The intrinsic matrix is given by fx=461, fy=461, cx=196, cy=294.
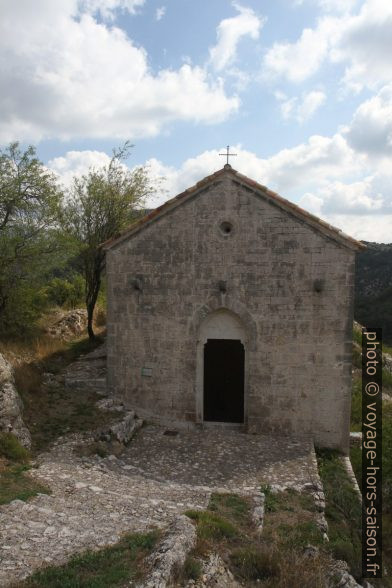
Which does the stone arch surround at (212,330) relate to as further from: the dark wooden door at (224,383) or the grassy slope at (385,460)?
the grassy slope at (385,460)

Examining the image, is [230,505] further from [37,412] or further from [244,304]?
[37,412]

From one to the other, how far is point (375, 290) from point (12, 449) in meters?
54.6

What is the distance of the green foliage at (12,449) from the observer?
9.13 metres

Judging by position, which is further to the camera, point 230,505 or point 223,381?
point 223,381

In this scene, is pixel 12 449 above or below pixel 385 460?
above

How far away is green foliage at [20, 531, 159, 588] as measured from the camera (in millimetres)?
5121

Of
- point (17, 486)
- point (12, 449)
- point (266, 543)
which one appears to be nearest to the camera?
point (266, 543)

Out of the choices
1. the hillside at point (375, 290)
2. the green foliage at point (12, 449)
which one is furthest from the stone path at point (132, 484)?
the hillside at point (375, 290)

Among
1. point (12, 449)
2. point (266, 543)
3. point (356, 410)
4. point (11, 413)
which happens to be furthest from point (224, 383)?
point (266, 543)

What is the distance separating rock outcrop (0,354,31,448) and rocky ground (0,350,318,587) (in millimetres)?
704

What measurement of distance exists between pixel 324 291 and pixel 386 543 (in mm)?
5459

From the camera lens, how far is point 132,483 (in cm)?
894
